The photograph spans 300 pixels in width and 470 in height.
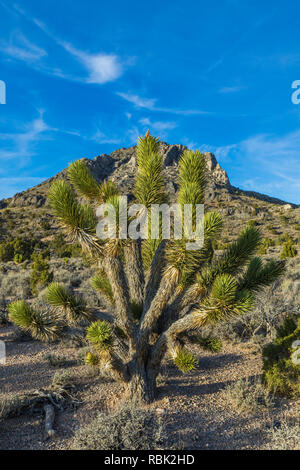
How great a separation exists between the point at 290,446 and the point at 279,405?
1310mm

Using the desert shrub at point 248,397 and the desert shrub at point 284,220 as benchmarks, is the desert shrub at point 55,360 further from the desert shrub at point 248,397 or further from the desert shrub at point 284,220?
the desert shrub at point 284,220

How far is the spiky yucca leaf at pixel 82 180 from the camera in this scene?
4.37 m

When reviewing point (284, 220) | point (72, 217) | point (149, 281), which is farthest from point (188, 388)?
point (284, 220)

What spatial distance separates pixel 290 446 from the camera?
3.33m

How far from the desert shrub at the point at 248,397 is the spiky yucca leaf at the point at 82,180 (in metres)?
3.75

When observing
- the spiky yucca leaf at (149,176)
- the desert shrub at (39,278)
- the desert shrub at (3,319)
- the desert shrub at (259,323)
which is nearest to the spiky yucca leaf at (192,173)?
the spiky yucca leaf at (149,176)

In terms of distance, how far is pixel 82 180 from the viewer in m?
4.36

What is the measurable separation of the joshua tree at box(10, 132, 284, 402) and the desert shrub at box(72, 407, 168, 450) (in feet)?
2.80

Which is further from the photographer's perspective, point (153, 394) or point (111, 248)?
point (153, 394)

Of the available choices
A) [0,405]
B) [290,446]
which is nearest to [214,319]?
[290,446]

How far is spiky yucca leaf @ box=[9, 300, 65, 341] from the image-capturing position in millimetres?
4234

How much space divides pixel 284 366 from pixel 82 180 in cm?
443
